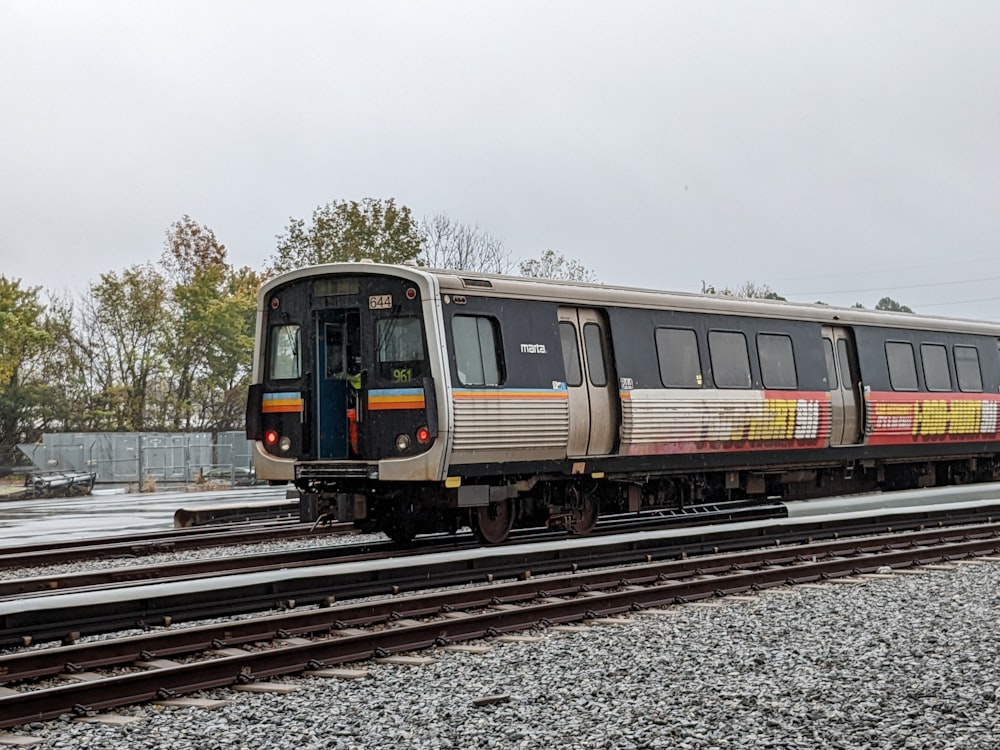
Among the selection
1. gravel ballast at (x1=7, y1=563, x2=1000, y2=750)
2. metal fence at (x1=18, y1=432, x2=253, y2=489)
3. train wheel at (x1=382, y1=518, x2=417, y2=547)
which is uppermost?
metal fence at (x1=18, y1=432, x2=253, y2=489)

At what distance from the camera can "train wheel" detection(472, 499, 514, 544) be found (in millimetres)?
14414

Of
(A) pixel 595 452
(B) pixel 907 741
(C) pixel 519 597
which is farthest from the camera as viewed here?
(A) pixel 595 452

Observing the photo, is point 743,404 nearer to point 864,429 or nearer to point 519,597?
point 864,429

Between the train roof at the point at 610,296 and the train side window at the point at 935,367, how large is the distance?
363mm

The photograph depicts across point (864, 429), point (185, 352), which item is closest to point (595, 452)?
point (864, 429)

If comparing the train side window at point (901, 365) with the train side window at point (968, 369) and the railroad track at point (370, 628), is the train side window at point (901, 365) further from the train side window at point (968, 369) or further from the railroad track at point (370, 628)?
the railroad track at point (370, 628)

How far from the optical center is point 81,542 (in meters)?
16.5

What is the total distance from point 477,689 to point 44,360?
44.3m

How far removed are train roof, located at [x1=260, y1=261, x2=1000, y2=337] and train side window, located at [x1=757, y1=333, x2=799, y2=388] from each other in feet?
1.16

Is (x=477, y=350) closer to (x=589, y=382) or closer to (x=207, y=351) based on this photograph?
(x=589, y=382)

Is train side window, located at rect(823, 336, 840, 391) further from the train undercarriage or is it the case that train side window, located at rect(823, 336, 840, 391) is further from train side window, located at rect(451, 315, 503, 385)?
train side window, located at rect(451, 315, 503, 385)

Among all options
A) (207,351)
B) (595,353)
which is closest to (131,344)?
(207,351)

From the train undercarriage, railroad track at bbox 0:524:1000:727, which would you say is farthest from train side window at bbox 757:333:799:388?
railroad track at bbox 0:524:1000:727

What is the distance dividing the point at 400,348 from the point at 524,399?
1552mm
